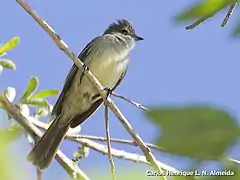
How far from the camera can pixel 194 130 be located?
0.33m

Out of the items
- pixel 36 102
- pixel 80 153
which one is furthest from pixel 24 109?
pixel 80 153

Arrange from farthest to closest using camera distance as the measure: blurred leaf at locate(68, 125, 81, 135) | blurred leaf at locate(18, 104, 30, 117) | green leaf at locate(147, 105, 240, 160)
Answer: blurred leaf at locate(68, 125, 81, 135) → blurred leaf at locate(18, 104, 30, 117) → green leaf at locate(147, 105, 240, 160)

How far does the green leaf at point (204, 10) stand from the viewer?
36 cm

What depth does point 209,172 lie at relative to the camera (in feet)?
1.29

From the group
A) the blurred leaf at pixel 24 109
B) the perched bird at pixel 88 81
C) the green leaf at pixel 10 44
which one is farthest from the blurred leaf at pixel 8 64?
the perched bird at pixel 88 81

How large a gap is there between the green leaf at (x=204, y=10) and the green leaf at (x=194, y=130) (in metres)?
0.07

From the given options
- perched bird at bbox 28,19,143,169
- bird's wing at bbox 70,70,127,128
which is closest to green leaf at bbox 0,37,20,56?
perched bird at bbox 28,19,143,169

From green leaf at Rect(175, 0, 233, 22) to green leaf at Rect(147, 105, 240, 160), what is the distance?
67 mm

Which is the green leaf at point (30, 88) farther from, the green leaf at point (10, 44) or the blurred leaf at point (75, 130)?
the blurred leaf at point (75, 130)

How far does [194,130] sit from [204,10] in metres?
0.11

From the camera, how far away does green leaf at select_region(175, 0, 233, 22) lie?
360 millimetres

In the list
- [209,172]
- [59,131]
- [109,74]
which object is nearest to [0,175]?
[209,172]

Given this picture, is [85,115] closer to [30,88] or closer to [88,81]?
[88,81]

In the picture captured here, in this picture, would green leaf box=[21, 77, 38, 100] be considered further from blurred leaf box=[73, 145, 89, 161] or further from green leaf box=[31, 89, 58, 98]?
blurred leaf box=[73, 145, 89, 161]
